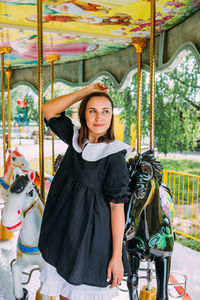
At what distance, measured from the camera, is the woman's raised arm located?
1.26 m

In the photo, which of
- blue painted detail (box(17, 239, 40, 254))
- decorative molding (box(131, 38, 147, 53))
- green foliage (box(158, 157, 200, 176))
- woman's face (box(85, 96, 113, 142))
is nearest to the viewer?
woman's face (box(85, 96, 113, 142))

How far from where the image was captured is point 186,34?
7.27 feet

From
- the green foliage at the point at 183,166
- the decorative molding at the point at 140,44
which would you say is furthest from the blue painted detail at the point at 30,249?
the green foliage at the point at 183,166

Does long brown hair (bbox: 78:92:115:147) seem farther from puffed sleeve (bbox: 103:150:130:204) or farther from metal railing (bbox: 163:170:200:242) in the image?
metal railing (bbox: 163:170:200:242)

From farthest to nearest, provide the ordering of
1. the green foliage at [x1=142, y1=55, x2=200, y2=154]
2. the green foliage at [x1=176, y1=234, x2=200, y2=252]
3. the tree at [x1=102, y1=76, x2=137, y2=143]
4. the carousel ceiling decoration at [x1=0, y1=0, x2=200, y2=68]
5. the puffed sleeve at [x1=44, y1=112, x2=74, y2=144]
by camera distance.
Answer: the tree at [x1=102, y1=76, x2=137, y2=143]
the green foliage at [x1=142, y1=55, x2=200, y2=154]
the green foliage at [x1=176, y1=234, x2=200, y2=252]
the carousel ceiling decoration at [x1=0, y1=0, x2=200, y2=68]
the puffed sleeve at [x1=44, y1=112, x2=74, y2=144]

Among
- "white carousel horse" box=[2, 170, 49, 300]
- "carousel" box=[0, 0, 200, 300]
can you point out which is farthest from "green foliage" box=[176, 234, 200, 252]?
"white carousel horse" box=[2, 170, 49, 300]

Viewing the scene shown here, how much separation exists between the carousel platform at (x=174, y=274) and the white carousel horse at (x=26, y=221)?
0.61 metres

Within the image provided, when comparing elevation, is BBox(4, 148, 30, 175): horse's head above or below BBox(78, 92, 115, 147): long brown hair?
below

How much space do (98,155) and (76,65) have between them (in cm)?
326

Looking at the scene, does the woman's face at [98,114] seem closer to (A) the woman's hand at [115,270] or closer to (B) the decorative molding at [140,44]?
(A) the woman's hand at [115,270]

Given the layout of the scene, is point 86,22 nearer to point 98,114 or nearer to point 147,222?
point 98,114

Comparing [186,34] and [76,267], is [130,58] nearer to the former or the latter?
[186,34]

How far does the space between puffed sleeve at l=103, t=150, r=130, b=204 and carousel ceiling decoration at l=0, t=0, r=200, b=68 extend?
1.34 meters

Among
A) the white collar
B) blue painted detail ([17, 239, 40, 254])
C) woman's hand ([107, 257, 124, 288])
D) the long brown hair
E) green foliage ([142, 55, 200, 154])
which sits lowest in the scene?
blue painted detail ([17, 239, 40, 254])
